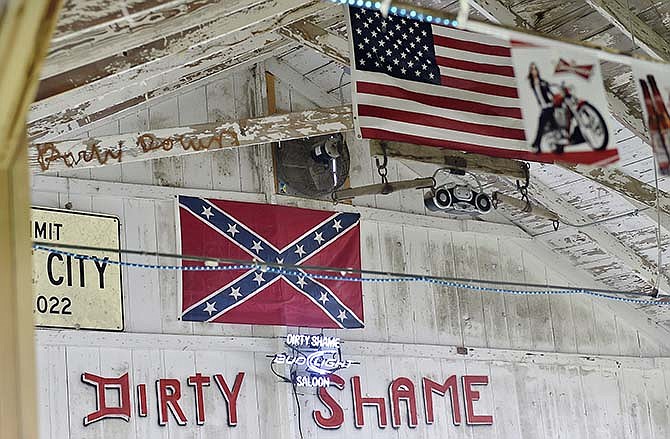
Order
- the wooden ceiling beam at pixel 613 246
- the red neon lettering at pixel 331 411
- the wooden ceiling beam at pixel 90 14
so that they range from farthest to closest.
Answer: the wooden ceiling beam at pixel 613 246
the red neon lettering at pixel 331 411
the wooden ceiling beam at pixel 90 14

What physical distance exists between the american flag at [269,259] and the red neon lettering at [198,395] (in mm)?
388

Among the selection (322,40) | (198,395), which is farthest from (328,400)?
(322,40)

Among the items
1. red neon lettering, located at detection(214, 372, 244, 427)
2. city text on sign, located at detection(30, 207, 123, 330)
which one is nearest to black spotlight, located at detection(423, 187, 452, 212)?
red neon lettering, located at detection(214, 372, 244, 427)

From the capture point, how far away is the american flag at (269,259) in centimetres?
738

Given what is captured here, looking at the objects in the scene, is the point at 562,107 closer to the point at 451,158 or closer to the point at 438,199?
the point at 451,158

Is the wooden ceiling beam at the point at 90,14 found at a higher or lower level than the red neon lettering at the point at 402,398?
higher

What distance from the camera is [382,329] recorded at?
8.18 meters

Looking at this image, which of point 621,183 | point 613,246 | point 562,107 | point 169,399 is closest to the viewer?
point 562,107

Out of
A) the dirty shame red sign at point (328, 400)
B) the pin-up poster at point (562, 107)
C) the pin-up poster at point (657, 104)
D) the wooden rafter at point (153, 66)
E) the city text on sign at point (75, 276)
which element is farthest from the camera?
the dirty shame red sign at point (328, 400)

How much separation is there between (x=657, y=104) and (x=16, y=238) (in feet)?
8.41

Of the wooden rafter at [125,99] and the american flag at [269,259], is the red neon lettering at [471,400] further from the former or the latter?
the wooden rafter at [125,99]

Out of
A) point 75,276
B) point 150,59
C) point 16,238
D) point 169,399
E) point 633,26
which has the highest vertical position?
point 633,26

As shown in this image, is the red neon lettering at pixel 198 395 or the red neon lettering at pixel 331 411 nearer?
the red neon lettering at pixel 198 395

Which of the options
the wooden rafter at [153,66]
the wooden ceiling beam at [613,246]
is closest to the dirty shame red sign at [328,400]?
the wooden ceiling beam at [613,246]
